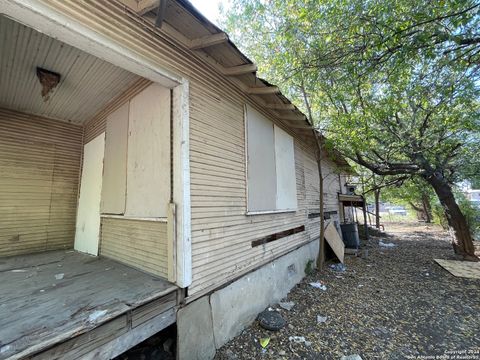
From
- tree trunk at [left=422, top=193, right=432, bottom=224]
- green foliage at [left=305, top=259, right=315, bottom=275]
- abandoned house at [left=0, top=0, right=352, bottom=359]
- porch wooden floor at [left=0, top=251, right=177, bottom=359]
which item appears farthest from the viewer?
tree trunk at [left=422, top=193, right=432, bottom=224]

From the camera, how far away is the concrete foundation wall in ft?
7.97

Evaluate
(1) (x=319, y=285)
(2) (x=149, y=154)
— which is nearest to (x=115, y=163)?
(2) (x=149, y=154)

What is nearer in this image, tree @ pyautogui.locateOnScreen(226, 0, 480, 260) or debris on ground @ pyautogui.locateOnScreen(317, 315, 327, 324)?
tree @ pyautogui.locateOnScreen(226, 0, 480, 260)

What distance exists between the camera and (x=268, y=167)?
169 inches

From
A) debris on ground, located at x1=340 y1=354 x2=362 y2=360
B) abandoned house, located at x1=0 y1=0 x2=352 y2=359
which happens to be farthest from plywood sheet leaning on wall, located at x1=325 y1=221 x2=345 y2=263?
debris on ground, located at x1=340 y1=354 x2=362 y2=360

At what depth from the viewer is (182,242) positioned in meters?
2.42

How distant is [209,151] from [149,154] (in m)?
0.81

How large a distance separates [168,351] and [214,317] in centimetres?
60

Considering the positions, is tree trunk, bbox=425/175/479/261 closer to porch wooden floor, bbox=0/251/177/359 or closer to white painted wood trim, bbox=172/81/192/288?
white painted wood trim, bbox=172/81/192/288

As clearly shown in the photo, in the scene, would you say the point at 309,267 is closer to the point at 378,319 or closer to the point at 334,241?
the point at 334,241

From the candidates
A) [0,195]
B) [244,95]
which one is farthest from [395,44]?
[0,195]

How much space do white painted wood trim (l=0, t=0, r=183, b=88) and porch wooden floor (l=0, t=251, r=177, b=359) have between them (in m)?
2.27

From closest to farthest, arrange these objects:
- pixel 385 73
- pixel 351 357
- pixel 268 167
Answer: pixel 351 357 → pixel 268 167 → pixel 385 73

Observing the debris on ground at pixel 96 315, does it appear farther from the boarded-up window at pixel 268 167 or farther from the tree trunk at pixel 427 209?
the tree trunk at pixel 427 209
